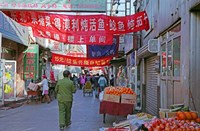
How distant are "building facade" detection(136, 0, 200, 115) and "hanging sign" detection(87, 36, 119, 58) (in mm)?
6794

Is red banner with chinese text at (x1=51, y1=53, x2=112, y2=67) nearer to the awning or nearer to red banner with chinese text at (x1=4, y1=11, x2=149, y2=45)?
the awning

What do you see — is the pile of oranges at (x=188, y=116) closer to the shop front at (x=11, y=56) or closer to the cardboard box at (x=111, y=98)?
the cardboard box at (x=111, y=98)

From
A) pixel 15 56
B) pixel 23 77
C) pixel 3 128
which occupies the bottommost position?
pixel 3 128

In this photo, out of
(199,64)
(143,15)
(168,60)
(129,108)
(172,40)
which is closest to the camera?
(199,64)

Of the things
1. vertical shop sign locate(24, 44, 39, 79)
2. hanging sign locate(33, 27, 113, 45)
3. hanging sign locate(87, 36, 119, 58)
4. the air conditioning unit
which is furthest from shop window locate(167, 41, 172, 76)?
vertical shop sign locate(24, 44, 39, 79)

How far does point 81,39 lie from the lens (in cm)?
1279

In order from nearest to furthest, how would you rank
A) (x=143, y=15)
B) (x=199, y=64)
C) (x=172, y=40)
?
(x=199, y=64) → (x=172, y=40) → (x=143, y=15)

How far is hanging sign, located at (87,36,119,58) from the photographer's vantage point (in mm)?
20719

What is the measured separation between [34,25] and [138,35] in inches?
238

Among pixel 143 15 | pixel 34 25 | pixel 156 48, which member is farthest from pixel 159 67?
pixel 34 25

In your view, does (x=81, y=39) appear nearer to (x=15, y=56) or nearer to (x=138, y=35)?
(x=138, y=35)

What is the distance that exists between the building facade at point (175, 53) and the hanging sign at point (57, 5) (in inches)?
85.1

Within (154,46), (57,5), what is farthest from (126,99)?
(57,5)

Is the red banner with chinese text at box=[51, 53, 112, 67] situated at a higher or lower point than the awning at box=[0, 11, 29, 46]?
lower
